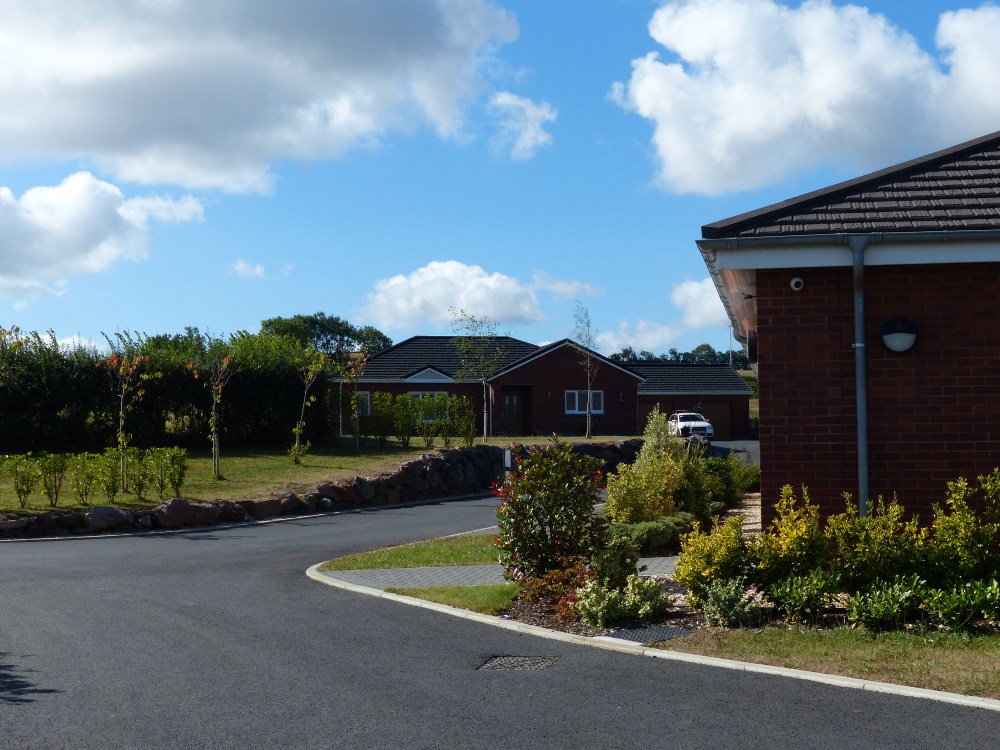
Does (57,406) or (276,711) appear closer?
(276,711)

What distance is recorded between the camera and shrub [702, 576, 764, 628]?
9.07 metres

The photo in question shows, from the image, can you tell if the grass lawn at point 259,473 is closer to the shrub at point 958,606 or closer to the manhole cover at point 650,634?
the manhole cover at point 650,634

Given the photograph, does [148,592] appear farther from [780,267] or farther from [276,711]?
[780,267]

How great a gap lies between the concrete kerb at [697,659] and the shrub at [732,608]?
0.89 m

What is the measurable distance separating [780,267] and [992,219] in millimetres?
2071

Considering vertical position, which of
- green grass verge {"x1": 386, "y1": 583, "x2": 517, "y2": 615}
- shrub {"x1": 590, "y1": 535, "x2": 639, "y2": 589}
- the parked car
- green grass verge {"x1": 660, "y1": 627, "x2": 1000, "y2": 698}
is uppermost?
the parked car

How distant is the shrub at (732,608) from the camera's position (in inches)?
357

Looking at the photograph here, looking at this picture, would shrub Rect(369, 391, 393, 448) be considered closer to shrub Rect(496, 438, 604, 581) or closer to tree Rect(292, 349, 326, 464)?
tree Rect(292, 349, 326, 464)

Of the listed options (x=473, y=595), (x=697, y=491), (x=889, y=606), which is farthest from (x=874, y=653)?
(x=697, y=491)

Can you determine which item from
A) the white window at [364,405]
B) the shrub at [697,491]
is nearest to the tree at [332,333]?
the white window at [364,405]

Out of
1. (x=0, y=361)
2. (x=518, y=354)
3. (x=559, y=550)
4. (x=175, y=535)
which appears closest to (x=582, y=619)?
(x=559, y=550)

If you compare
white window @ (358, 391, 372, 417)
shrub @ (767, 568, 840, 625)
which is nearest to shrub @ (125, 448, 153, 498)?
white window @ (358, 391, 372, 417)

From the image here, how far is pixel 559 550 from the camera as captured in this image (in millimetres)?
11219

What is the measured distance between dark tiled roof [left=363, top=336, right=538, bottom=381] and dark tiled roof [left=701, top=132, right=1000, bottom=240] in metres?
44.8
